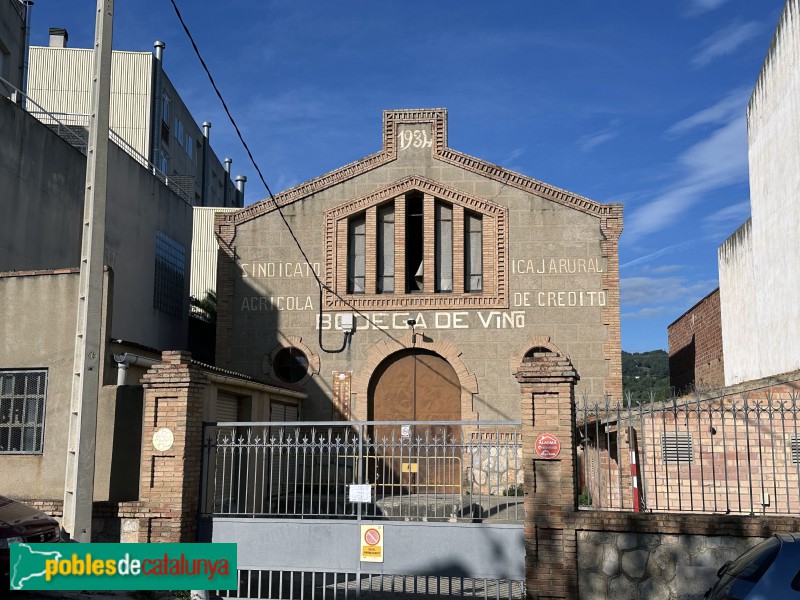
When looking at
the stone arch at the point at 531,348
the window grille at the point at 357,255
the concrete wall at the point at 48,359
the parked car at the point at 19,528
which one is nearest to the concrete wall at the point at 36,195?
the concrete wall at the point at 48,359

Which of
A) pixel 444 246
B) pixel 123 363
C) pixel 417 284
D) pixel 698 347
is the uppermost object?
pixel 444 246

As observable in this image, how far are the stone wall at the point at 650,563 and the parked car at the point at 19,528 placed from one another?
647 cm

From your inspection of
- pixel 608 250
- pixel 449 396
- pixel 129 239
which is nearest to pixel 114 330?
pixel 129 239

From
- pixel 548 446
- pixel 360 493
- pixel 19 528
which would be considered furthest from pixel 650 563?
pixel 19 528

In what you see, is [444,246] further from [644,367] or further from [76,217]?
[644,367]

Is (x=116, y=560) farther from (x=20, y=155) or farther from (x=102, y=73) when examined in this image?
(x=20, y=155)

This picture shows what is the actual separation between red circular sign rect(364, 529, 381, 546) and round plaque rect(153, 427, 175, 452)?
10.0ft

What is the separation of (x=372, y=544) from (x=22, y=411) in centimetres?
618

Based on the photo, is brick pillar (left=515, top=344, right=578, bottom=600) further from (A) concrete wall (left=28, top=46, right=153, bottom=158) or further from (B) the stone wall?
(A) concrete wall (left=28, top=46, right=153, bottom=158)

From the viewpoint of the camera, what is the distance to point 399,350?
21047 mm

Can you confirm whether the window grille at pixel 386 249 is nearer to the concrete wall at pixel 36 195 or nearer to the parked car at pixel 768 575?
the concrete wall at pixel 36 195

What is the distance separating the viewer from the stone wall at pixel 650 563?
31.4ft

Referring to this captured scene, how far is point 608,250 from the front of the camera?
20.7m

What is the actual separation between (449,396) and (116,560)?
14.5 metres
